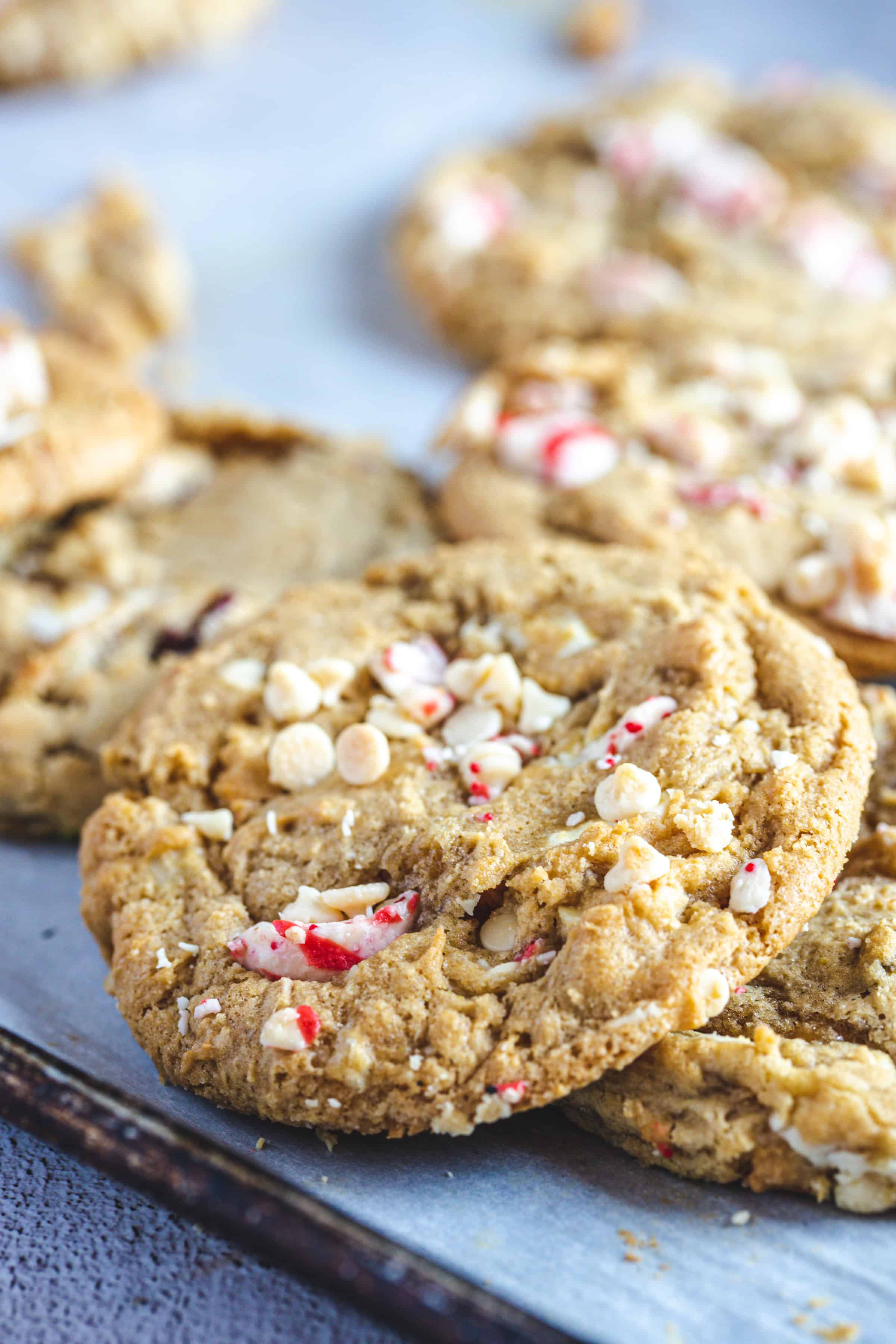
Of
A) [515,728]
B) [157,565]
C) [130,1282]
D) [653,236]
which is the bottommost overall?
[130,1282]

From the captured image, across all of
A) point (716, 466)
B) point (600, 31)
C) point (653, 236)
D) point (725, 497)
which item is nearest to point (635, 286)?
point (653, 236)

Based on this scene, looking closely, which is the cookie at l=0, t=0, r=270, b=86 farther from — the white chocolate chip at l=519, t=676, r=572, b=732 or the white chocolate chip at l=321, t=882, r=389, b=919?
the white chocolate chip at l=321, t=882, r=389, b=919

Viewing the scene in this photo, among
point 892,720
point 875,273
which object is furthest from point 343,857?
point 875,273

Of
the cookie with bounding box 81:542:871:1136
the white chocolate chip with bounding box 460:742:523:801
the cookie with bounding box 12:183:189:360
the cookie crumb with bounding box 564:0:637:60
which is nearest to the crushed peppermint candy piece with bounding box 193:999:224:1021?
the cookie with bounding box 81:542:871:1136

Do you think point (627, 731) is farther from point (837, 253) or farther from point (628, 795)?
point (837, 253)

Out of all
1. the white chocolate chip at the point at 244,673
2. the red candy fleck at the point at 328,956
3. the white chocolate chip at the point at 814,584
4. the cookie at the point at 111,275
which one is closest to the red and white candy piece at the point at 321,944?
the red candy fleck at the point at 328,956

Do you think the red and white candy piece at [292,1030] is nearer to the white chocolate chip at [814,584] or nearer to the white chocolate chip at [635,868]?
the white chocolate chip at [635,868]

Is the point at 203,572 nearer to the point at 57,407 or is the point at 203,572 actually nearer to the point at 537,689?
the point at 57,407
